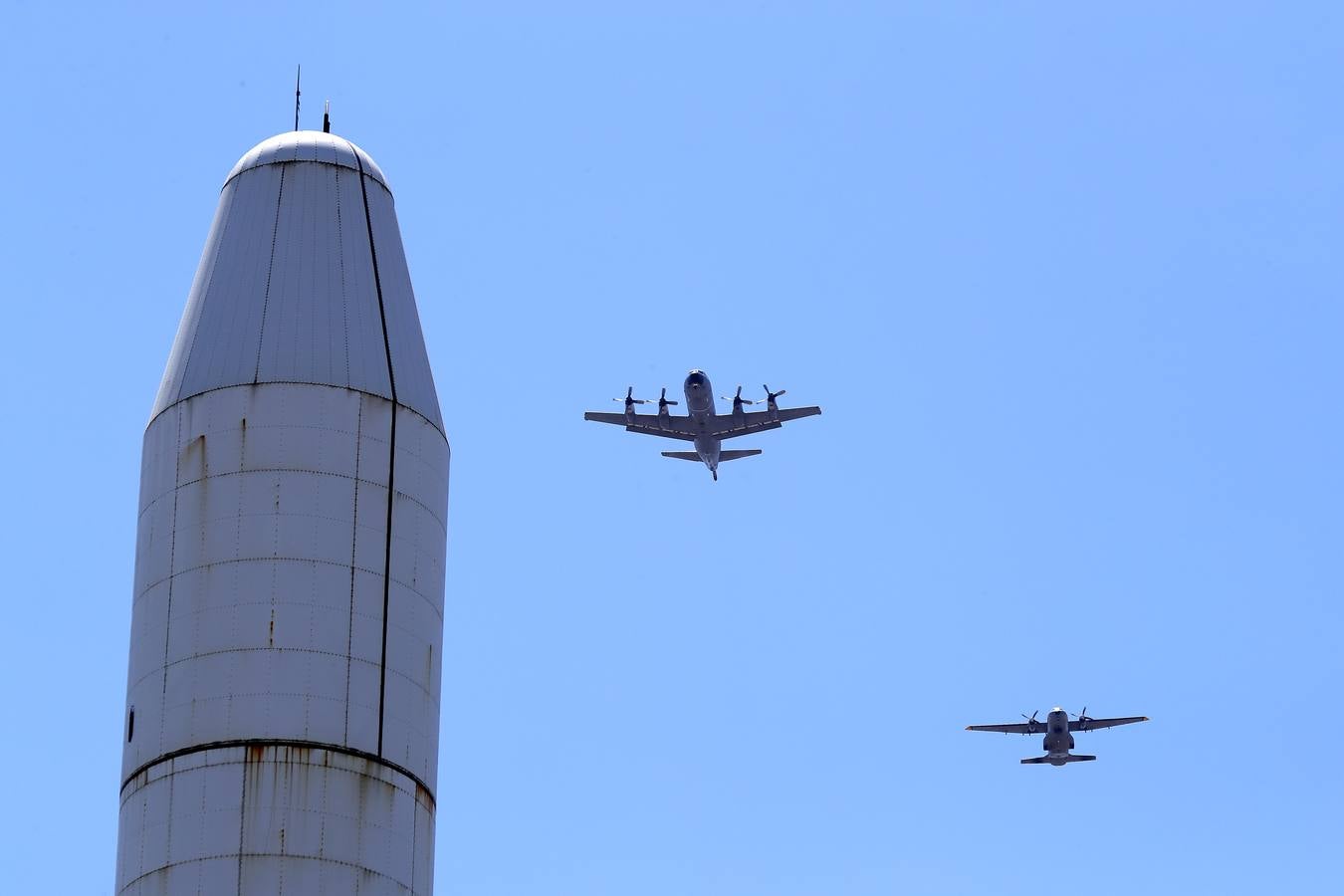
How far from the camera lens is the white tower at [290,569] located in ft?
87.9

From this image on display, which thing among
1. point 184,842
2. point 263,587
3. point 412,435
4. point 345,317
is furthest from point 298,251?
point 184,842

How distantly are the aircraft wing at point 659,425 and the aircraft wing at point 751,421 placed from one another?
5.18 feet

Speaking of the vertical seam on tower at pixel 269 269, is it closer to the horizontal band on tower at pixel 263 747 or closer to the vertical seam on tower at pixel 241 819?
the horizontal band on tower at pixel 263 747

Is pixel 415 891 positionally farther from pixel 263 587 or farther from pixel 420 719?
pixel 263 587

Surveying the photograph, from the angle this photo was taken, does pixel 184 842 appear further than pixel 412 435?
No

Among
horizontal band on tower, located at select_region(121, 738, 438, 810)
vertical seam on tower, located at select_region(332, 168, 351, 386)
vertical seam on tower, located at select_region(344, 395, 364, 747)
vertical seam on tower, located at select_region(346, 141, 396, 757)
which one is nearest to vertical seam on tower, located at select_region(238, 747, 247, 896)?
horizontal band on tower, located at select_region(121, 738, 438, 810)

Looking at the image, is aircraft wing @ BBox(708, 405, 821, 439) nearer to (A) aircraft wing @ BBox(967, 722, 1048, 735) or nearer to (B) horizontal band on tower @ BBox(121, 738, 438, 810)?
(A) aircraft wing @ BBox(967, 722, 1048, 735)

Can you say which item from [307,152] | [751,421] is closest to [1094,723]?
[751,421]

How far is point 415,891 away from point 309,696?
3049 millimetres

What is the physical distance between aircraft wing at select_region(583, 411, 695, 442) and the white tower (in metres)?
84.5

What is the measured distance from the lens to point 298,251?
30312 mm

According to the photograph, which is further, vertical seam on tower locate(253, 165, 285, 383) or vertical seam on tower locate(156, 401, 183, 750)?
vertical seam on tower locate(253, 165, 285, 383)

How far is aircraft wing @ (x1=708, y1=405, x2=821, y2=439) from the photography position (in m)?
115

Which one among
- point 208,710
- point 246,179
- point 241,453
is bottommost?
point 208,710
